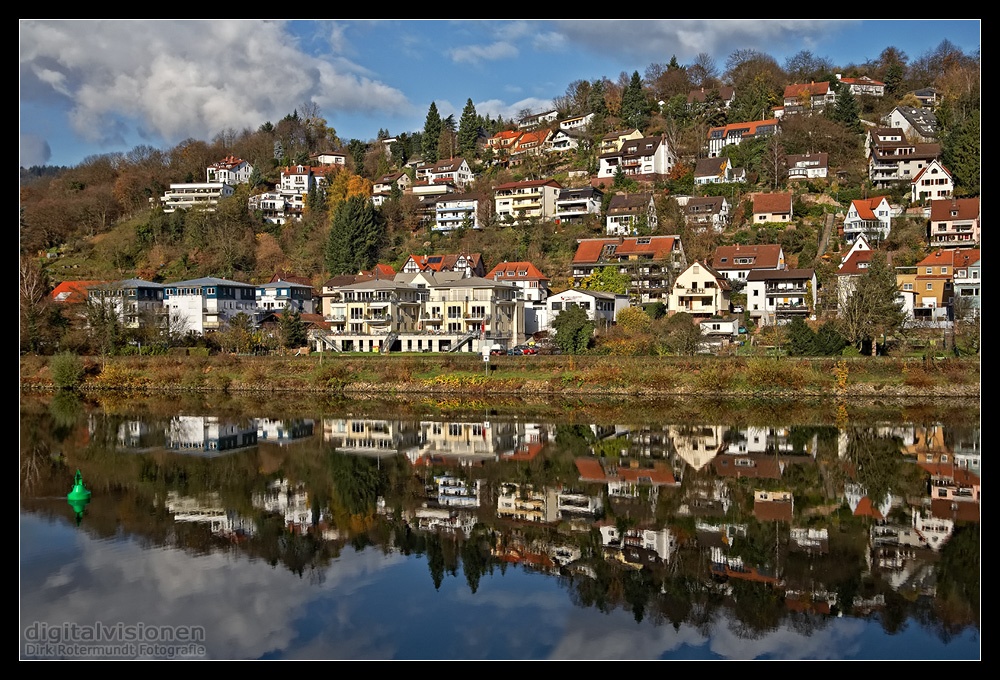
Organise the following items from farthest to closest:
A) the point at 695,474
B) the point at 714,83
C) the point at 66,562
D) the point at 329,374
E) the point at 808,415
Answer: the point at 714,83, the point at 329,374, the point at 808,415, the point at 695,474, the point at 66,562

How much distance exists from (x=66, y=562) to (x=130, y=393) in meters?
26.8

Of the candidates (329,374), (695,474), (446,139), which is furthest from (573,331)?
(446,139)

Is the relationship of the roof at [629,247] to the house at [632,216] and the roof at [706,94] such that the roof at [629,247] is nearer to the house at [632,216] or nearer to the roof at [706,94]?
the house at [632,216]

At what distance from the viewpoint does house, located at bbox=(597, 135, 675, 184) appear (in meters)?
64.1

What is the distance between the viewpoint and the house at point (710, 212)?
53806 mm

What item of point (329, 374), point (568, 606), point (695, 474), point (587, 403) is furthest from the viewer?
point (329, 374)

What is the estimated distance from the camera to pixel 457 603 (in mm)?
11836

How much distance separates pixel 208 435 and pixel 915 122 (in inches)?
2364

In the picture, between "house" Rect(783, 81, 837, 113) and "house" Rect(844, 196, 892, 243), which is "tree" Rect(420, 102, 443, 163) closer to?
"house" Rect(783, 81, 837, 113)

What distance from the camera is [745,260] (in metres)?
46.9

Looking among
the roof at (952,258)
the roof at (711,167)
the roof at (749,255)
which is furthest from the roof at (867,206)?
the roof at (711,167)

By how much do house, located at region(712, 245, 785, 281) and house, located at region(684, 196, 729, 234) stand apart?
5.91 meters

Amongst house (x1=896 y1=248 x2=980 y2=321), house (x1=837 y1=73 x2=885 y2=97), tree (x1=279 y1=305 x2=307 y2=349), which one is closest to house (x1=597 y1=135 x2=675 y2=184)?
house (x1=837 y1=73 x2=885 y2=97)

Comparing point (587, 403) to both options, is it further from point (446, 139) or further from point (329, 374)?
point (446, 139)
